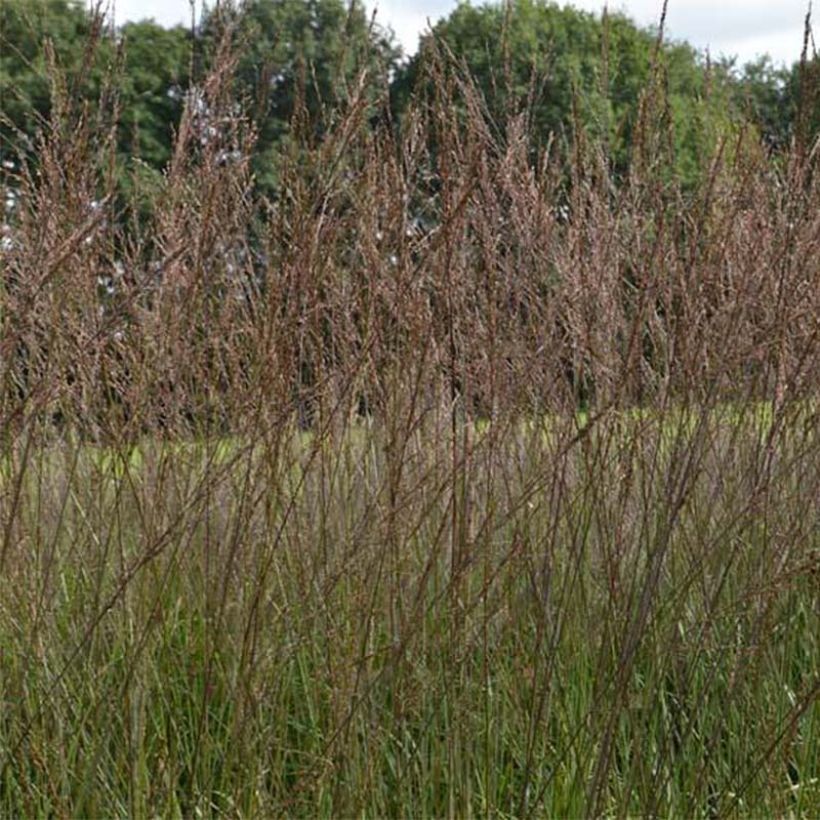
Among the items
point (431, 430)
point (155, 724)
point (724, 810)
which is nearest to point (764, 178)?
point (431, 430)

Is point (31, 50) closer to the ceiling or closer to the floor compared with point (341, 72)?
closer to the ceiling

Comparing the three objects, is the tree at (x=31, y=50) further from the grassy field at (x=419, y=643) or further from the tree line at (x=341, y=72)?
the grassy field at (x=419, y=643)

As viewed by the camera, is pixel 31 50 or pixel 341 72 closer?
pixel 341 72

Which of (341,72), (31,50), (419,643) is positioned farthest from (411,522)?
(31,50)

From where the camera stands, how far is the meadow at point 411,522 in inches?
72.1

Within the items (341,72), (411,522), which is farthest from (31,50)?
(411,522)

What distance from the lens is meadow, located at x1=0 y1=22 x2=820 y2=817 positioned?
1831mm

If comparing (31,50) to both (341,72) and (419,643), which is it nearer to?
(341,72)

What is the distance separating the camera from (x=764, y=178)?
336 centimetres

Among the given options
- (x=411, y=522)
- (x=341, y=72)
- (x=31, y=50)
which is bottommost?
(x=411, y=522)

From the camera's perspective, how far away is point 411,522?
7.27 ft

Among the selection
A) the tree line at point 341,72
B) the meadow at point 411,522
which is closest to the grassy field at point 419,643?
the meadow at point 411,522

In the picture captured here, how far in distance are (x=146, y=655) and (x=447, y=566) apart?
0.84 m

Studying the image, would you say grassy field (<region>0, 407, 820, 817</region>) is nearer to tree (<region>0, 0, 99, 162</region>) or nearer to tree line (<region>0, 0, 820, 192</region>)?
tree line (<region>0, 0, 820, 192</region>)
